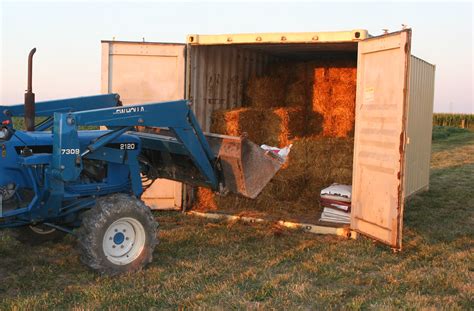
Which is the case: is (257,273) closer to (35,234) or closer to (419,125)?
(35,234)

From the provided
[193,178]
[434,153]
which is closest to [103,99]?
[193,178]

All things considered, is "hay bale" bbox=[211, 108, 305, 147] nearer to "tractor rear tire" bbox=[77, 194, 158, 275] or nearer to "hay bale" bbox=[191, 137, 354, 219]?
"hay bale" bbox=[191, 137, 354, 219]

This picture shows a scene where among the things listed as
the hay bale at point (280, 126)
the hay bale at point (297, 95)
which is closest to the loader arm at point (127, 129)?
the hay bale at point (280, 126)

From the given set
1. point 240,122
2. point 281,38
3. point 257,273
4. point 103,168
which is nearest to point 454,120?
point 240,122

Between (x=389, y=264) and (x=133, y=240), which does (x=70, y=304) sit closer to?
(x=133, y=240)

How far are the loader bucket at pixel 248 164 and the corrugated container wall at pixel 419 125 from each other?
12.1 ft

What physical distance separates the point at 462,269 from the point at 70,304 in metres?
4.29

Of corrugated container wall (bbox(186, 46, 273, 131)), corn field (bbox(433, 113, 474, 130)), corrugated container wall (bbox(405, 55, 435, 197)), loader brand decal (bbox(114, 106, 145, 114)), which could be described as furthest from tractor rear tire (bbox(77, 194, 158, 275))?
corn field (bbox(433, 113, 474, 130))

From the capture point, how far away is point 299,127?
10242mm

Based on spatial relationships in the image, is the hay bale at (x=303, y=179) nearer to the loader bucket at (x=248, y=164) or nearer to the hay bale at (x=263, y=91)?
the hay bale at (x=263, y=91)

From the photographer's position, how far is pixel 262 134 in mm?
10008

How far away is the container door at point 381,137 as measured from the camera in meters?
6.79

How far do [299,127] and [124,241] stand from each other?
16.7ft

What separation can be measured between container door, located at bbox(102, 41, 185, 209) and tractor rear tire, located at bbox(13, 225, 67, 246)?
3.00m
